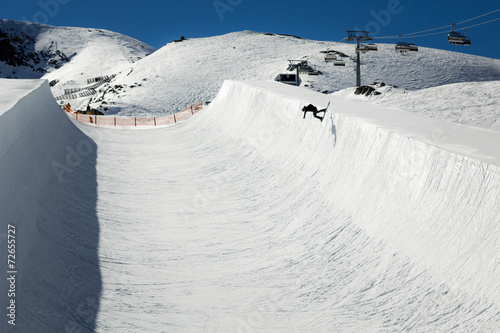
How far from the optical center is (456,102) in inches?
799

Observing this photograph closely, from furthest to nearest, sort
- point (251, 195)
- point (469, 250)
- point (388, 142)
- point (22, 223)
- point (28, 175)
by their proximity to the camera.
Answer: point (251, 195) < point (28, 175) < point (388, 142) < point (22, 223) < point (469, 250)

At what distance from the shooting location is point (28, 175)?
1076 cm

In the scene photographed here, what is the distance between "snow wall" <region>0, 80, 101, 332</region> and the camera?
713 centimetres

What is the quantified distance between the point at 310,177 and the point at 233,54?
238 feet

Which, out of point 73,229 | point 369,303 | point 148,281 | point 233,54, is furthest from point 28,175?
point 233,54

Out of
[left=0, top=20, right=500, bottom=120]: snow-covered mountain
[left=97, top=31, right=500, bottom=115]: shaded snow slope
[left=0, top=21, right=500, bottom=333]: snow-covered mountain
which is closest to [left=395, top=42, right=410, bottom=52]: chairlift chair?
[left=0, top=20, right=500, bottom=120]: snow-covered mountain

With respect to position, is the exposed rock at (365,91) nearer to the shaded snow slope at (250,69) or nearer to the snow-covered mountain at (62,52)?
the shaded snow slope at (250,69)

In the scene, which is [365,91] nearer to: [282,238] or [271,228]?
[271,228]

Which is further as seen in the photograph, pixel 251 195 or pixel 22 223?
pixel 251 195

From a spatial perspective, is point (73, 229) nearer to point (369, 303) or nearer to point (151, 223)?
point (151, 223)

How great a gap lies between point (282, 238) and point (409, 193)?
332 cm

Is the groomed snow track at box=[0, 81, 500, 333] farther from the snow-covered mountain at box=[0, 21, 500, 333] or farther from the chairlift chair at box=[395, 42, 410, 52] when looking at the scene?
the chairlift chair at box=[395, 42, 410, 52]

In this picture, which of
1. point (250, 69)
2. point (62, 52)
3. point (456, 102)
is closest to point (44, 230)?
point (456, 102)

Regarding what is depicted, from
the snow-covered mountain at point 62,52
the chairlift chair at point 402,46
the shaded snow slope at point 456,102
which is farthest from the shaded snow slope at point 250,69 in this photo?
the snow-covered mountain at point 62,52
